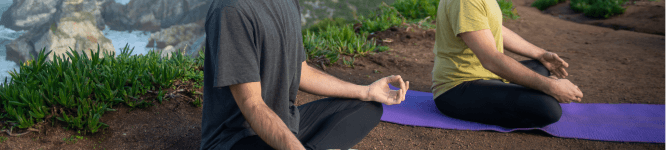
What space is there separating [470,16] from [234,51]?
145 cm

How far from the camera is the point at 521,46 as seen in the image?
251cm

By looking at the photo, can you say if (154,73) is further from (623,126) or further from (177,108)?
(623,126)

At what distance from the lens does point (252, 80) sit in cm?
102

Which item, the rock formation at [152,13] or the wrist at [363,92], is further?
the rock formation at [152,13]

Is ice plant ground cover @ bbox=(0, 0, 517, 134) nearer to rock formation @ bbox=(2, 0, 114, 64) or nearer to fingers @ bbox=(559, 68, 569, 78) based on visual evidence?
Answer: fingers @ bbox=(559, 68, 569, 78)

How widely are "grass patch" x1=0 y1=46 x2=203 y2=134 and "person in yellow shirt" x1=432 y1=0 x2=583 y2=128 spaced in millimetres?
1816

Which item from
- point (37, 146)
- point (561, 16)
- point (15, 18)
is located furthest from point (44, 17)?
point (561, 16)

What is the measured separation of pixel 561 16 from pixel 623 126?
746 centimetres

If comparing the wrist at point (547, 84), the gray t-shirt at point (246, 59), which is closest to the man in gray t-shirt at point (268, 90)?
the gray t-shirt at point (246, 59)

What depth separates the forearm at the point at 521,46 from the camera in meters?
2.46

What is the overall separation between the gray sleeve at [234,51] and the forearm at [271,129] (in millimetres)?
91

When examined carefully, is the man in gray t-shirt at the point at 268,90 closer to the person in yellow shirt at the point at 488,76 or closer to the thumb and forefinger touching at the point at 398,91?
the thumb and forefinger touching at the point at 398,91

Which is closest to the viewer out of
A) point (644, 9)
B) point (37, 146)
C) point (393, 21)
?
point (37, 146)

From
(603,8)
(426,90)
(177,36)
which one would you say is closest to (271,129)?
(426,90)
